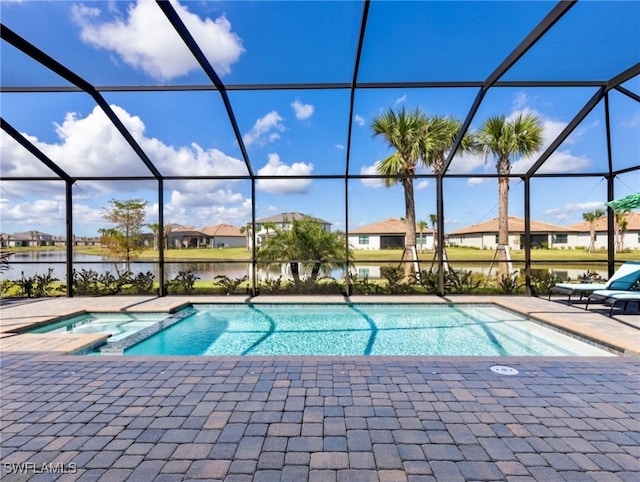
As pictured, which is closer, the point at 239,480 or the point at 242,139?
the point at 239,480

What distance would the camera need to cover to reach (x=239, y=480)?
1845mm

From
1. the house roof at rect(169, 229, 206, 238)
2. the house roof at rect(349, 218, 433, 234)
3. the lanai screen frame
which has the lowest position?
the house roof at rect(169, 229, 206, 238)

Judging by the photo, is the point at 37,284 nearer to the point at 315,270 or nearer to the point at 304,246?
the point at 304,246

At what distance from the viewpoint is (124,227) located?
9.72 m

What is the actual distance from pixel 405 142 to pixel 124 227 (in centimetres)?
807

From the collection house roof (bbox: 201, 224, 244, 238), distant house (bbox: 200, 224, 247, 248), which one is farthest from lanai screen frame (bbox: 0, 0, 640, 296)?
house roof (bbox: 201, 224, 244, 238)

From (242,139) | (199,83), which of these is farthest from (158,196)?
(199,83)

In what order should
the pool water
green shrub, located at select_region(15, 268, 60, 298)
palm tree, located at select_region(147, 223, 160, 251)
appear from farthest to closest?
palm tree, located at select_region(147, 223, 160, 251)
green shrub, located at select_region(15, 268, 60, 298)
the pool water

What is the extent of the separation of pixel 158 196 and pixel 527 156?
901cm

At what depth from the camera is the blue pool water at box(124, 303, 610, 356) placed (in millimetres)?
4922

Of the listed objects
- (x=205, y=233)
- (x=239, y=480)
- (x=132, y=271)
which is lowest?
(x=239, y=480)

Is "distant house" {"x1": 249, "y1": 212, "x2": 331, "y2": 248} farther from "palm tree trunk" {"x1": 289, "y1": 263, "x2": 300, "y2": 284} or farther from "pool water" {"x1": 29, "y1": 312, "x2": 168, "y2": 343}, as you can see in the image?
"pool water" {"x1": 29, "y1": 312, "x2": 168, "y2": 343}

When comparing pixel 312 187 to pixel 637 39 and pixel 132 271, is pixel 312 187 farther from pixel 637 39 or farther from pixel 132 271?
pixel 637 39

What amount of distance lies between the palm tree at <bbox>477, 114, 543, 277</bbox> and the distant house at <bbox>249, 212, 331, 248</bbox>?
4.56 m
